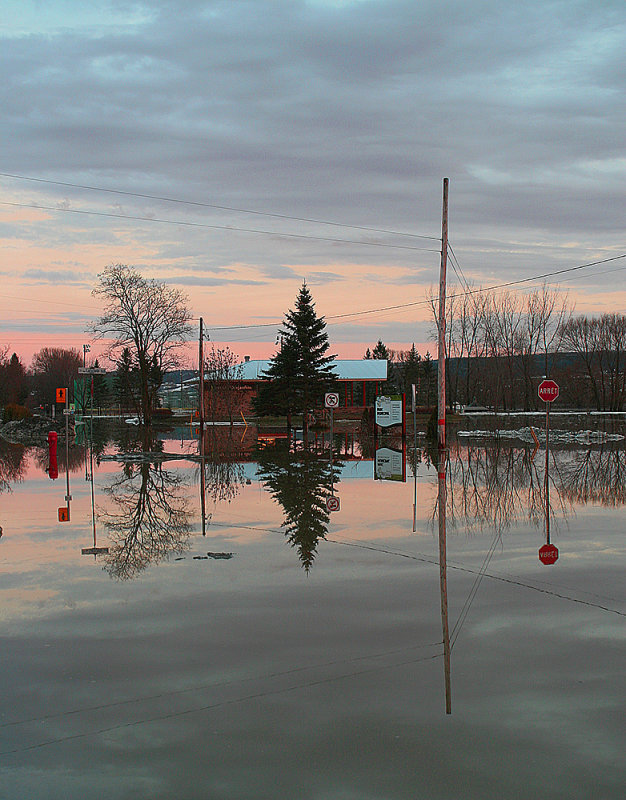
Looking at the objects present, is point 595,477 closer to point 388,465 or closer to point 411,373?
point 388,465

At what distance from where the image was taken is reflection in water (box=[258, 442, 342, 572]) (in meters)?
13.9

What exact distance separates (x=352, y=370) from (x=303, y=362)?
118 ft

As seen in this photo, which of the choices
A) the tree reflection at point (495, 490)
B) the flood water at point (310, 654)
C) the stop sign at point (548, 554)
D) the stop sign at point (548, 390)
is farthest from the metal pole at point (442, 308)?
Result: the stop sign at point (548, 554)

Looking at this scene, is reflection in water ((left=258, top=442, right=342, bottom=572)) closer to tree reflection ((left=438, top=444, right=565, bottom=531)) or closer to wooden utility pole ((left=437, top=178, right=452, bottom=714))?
wooden utility pole ((left=437, top=178, right=452, bottom=714))

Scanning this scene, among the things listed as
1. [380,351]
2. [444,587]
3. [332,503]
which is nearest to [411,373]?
[380,351]

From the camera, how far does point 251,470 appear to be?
1049 inches

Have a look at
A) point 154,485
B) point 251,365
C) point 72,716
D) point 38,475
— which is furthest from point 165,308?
point 72,716

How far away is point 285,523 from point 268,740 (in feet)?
32.1

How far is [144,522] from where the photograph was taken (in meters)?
15.7

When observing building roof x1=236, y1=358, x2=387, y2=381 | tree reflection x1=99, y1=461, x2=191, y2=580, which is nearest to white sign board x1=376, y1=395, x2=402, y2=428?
tree reflection x1=99, y1=461, x2=191, y2=580

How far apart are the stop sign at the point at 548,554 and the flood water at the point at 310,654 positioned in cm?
14

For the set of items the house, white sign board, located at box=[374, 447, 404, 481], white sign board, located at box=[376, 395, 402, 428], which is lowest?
white sign board, located at box=[374, 447, 404, 481]

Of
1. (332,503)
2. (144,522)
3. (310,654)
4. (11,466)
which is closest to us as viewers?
(310,654)

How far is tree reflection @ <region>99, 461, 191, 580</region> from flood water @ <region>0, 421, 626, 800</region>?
0.08m
